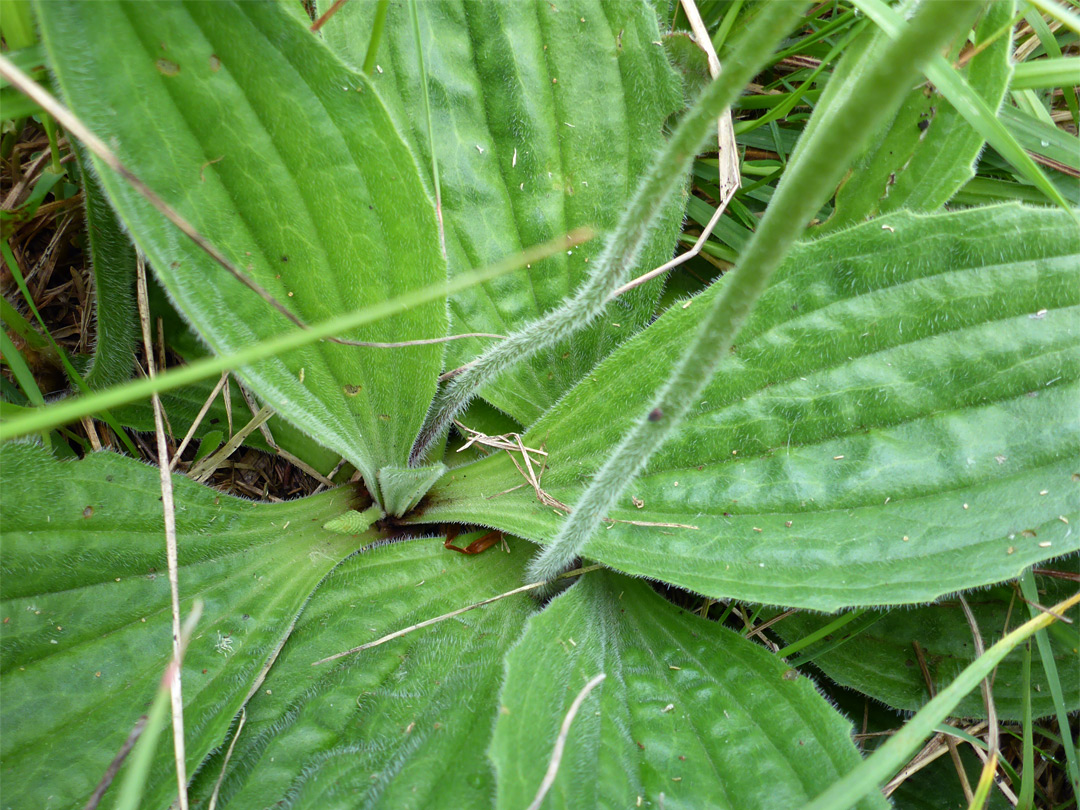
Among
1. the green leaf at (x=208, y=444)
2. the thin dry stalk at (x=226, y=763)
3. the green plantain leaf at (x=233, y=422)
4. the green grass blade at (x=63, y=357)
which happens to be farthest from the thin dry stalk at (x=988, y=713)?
the green grass blade at (x=63, y=357)

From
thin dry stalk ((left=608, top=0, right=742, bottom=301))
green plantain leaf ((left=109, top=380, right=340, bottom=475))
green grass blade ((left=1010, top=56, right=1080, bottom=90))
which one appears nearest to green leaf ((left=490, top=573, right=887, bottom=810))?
green plantain leaf ((left=109, top=380, right=340, bottom=475))

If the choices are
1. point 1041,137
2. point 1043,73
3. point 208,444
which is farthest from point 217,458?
point 1041,137

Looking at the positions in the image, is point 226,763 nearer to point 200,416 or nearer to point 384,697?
point 384,697

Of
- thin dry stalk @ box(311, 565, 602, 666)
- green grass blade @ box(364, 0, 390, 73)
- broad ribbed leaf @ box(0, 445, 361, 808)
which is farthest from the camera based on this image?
thin dry stalk @ box(311, 565, 602, 666)

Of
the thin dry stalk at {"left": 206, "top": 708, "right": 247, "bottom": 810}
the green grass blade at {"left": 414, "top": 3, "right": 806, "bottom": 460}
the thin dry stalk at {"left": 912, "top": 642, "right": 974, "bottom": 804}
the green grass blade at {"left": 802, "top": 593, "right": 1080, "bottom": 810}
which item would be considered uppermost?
the green grass blade at {"left": 414, "top": 3, "right": 806, "bottom": 460}

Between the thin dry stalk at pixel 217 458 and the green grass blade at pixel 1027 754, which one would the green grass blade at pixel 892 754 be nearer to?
the green grass blade at pixel 1027 754

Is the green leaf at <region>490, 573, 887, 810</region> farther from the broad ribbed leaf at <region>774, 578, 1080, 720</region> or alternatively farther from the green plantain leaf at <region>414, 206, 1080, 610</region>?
the broad ribbed leaf at <region>774, 578, 1080, 720</region>

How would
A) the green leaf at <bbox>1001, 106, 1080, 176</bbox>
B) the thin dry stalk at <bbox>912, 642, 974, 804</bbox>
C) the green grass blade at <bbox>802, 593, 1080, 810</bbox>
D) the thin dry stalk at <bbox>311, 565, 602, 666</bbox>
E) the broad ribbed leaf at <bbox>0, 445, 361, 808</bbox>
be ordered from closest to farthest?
the green grass blade at <bbox>802, 593, 1080, 810</bbox> → the broad ribbed leaf at <bbox>0, 445, 361, 808</bbox> → the thin dry stalk at <bbox>311, 565, 602, 666</bbox> → the thin dry stalk at <bbox>912, 642, 974, 804</bbox> → the green leaf at <bbox>1001, 106, 1080, 176</bbox>
